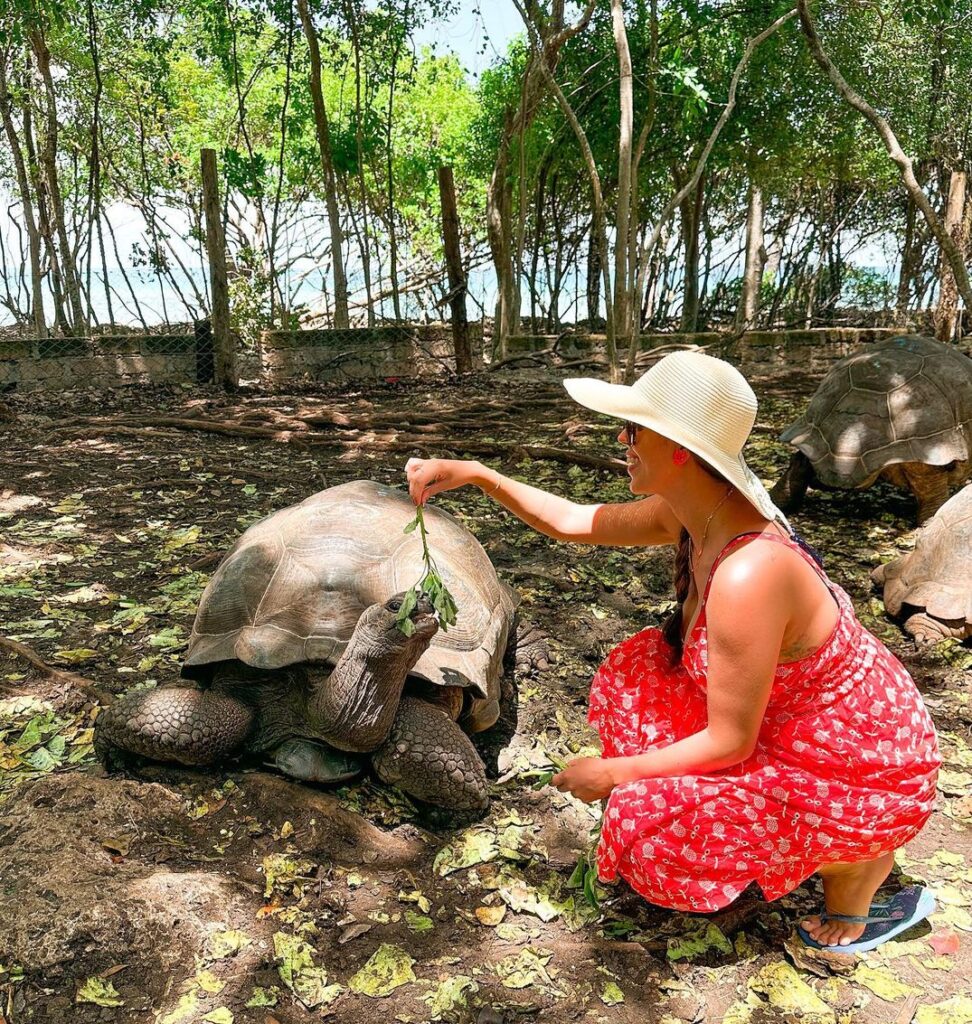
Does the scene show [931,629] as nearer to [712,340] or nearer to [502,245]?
[712,340]

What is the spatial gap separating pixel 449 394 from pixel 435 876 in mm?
6805

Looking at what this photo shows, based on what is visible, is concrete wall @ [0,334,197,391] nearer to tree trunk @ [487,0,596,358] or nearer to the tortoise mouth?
tree trunk @ [487,0,596,358]

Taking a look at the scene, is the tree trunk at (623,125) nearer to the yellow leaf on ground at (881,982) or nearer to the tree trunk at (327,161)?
the tree trunk at (327,161)

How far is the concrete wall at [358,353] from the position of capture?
923 centimetres

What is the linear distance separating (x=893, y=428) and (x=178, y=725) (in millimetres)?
4034

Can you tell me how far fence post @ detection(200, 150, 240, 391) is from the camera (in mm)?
8359

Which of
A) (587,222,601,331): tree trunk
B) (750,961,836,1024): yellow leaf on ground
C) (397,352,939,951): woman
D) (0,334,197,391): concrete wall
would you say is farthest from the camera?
(587,222,601,331): tree trunk

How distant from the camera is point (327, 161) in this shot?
31.7 ft

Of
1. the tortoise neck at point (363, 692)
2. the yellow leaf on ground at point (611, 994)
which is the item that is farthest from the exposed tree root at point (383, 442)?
the yellow leaf on ground at point (611, 994)

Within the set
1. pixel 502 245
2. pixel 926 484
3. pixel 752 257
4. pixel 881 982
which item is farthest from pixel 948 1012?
pixel 752 257

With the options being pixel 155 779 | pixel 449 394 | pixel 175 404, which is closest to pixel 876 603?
pixel 155 779

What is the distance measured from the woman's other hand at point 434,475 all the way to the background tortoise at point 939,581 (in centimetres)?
225

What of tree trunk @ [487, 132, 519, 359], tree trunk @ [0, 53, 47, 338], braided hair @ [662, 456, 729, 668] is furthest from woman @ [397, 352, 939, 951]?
tree trunk @ [0, 53, 47, 338]

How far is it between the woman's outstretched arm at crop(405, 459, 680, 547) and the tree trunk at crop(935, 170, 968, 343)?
7772mm
